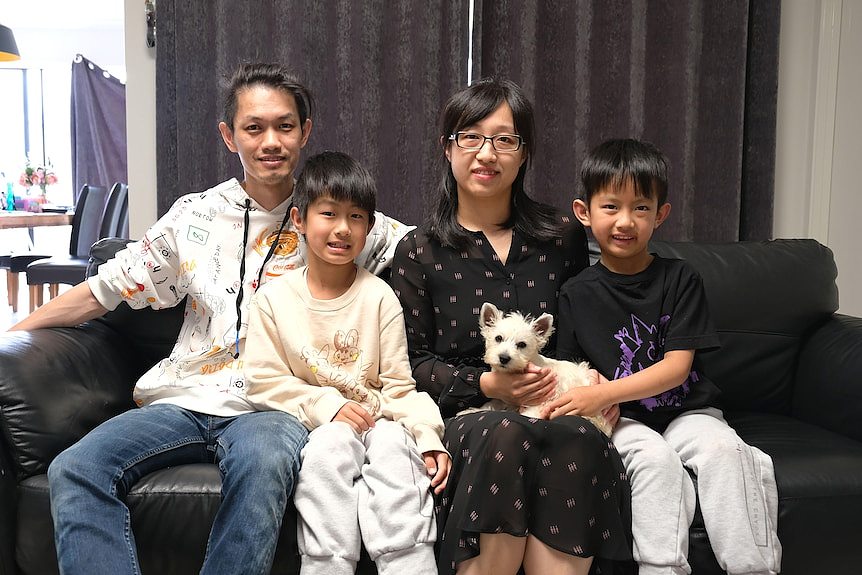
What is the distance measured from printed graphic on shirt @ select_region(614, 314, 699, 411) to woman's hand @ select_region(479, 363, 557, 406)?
184 millimetres

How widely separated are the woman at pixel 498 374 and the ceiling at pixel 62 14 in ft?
23.3

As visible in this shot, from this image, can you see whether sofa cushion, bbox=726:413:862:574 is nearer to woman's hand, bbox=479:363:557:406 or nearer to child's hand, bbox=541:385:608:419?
child's hand, bbox=541:385:608:419

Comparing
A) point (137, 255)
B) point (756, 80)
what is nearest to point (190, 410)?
point (137, 255)

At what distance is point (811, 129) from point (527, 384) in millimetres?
2176

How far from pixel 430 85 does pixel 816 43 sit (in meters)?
1.61

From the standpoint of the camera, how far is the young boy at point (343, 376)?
142cm

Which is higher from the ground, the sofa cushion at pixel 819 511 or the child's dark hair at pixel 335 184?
the child's dark hair at pixel 335 184

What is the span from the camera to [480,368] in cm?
174

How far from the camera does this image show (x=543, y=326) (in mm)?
1636

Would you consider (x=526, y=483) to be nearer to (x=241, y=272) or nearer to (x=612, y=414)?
(x=612, y=414)

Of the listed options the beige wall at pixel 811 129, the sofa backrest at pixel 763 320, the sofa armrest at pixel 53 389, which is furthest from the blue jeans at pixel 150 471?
the beige wall at pixel 811 129

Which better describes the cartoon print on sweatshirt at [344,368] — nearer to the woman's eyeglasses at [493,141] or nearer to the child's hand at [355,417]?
the child's hand at [355,417]

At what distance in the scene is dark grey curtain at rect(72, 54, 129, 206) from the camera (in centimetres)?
809

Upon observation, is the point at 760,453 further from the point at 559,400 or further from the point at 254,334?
the point at 254,334
